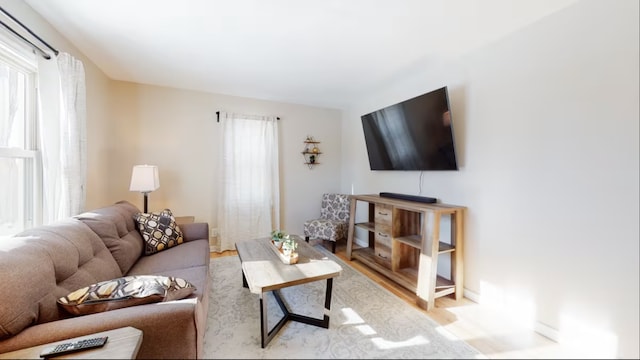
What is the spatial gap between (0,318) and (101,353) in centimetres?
37

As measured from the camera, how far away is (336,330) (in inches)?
58.2

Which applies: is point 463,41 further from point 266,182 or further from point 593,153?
point 266,182

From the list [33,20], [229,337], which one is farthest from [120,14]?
[229,337]

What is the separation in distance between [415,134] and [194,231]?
228 centimetres

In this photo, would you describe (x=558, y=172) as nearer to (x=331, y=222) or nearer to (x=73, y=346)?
(x=331, y=222)

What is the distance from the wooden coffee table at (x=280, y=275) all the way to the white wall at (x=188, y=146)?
1.57 m

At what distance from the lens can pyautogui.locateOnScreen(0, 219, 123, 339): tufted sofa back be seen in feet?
2.66

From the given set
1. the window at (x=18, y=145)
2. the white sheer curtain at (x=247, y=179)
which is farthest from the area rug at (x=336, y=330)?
the window at (x=18, y=145)

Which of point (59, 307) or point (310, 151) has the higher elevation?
point (310, 151)

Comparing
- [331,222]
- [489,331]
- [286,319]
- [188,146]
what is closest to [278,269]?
[286,319]

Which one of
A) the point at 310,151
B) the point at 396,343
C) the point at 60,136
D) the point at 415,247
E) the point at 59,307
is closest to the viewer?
the point at 59,307

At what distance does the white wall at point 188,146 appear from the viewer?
2.77 m

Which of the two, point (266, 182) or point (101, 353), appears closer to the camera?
point (101, 353)

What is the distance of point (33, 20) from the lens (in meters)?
1.55
